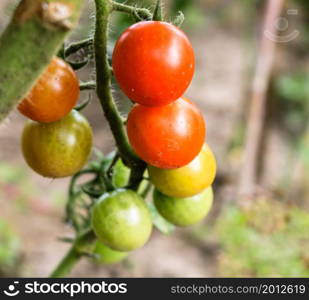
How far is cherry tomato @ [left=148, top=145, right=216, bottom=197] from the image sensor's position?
737 millimetres

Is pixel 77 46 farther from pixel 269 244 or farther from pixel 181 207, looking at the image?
pixel 269 244

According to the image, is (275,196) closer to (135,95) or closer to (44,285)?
(44,285)

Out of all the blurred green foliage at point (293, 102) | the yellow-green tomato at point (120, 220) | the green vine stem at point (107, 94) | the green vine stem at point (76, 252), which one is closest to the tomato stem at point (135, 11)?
the green vine stem at point (107, 94)

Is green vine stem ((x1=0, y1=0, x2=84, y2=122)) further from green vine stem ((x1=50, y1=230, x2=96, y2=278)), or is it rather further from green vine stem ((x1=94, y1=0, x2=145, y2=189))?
green vine stem ((x1=50, y1=230, x2=96, y2=278))

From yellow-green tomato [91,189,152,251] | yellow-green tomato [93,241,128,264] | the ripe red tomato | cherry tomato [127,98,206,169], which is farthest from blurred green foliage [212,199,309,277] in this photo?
the ripe red tomato

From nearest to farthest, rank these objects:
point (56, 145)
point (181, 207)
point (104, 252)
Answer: point (56, 145) < point (181, 207) < point (104, 252)

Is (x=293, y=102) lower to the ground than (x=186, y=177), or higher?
lower

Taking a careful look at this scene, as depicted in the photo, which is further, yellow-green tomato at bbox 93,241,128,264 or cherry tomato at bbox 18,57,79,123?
yellow-green tomato at bbox 93,241,128,264

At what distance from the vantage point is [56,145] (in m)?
0.70

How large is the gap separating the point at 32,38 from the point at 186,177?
412mm

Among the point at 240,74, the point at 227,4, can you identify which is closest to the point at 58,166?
the point at 240,74

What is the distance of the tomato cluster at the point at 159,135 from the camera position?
57cm

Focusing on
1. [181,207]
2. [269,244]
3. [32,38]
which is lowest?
[269,244]

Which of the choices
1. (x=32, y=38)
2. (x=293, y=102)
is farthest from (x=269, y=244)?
(x=293, y=102)
